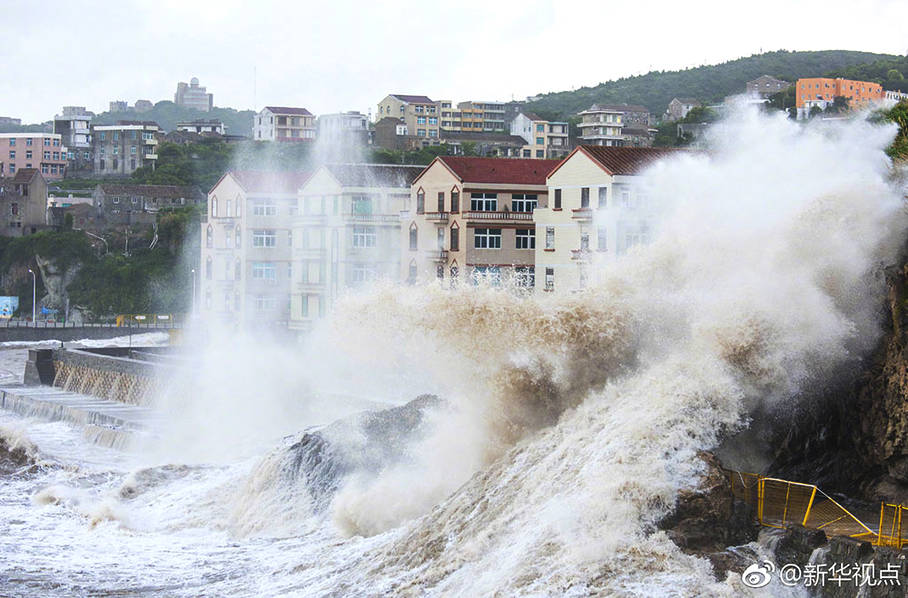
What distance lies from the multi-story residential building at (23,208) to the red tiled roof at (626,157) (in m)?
64.5

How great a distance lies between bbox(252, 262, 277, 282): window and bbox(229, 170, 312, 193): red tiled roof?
3243mm

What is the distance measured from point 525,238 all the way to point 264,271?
1617 centimetres

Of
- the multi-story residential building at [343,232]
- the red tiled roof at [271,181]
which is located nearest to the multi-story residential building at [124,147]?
the red tiled roof at [271,181]

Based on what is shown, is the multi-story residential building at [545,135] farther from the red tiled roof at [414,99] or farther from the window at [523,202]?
the window at [523,202]

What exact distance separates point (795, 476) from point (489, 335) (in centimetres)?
532

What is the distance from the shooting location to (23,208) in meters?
91.0

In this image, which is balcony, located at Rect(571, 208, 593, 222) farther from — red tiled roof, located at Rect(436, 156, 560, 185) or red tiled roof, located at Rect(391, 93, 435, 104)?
red tiled roof, located at Rect(391, 93, 435, 104)

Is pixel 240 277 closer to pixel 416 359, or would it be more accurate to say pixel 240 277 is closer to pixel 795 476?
pixel 416 359

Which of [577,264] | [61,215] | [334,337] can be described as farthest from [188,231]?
[334,337]

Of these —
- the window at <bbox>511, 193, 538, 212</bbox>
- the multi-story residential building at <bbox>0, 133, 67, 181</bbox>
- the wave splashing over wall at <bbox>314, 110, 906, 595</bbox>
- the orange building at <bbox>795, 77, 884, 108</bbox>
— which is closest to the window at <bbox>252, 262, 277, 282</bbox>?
the window at <bbox>511, 193, 538, 212</bbox>

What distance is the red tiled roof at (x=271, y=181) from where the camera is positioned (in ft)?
171

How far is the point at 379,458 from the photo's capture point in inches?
875

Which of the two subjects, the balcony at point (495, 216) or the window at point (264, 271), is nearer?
the balcony at point (495, 216)

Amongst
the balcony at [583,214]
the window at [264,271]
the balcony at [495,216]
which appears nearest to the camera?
the balcony at [583,214]
